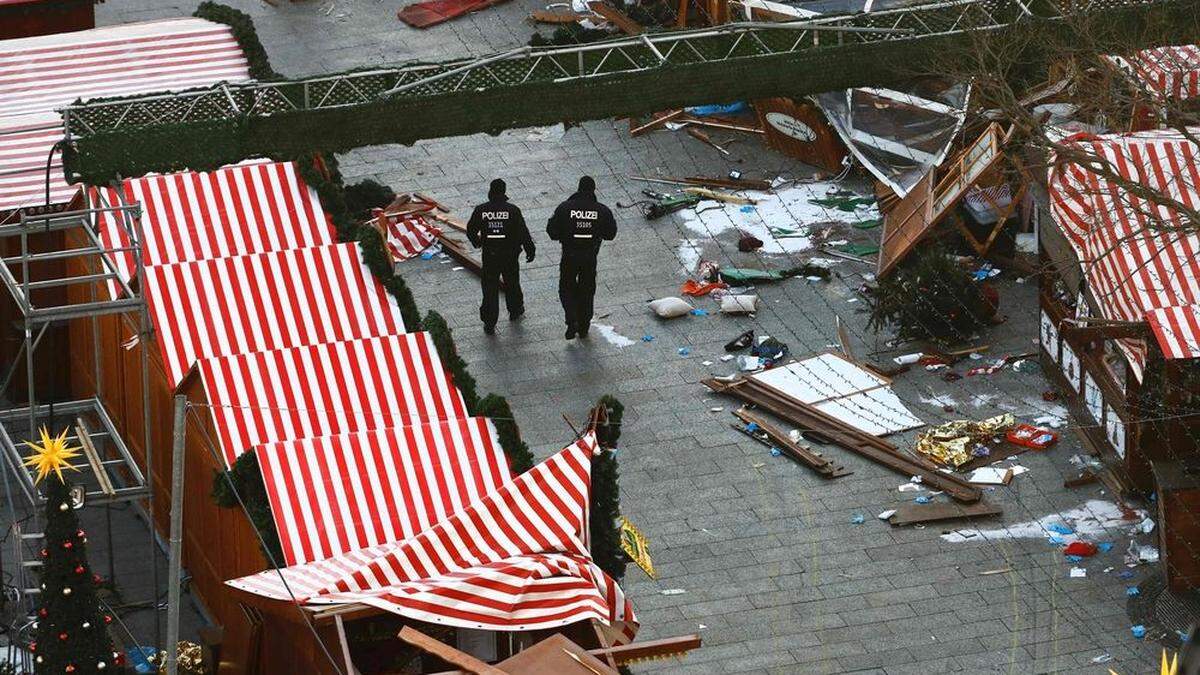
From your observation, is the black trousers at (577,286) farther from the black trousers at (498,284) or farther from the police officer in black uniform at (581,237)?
the black trousers at (498,284)

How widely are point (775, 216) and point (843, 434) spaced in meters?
4.65

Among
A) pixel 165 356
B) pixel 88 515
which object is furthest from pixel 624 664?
pixel 88 515

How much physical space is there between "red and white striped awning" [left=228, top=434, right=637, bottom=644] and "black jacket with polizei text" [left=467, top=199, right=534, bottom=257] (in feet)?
18.6

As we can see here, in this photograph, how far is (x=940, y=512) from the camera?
1878 cm

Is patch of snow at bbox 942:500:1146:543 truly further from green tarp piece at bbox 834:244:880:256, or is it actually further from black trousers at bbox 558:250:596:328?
green tarp piece at bbox 834:244:880:256

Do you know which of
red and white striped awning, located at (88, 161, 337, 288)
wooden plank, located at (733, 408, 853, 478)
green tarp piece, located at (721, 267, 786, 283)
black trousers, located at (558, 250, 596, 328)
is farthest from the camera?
green tarp piece, located at (721, 267, 786, 283)

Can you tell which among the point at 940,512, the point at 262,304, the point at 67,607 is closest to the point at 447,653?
the point at 67,607

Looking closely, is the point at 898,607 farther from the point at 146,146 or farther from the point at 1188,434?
the point at 146,146

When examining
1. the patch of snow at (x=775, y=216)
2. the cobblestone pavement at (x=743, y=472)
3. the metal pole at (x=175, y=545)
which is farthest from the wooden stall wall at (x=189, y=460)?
the patch of snow at (x=775, y=216)

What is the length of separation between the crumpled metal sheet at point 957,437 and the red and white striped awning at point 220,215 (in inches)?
207

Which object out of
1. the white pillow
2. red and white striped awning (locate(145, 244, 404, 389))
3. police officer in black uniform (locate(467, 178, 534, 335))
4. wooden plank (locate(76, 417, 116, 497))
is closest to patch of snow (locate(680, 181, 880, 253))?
the white pillow

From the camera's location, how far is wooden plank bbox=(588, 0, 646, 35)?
27781 millimetres

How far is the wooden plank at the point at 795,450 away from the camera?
63.8 ft

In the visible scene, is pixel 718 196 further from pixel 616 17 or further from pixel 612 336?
pixel 616 17
